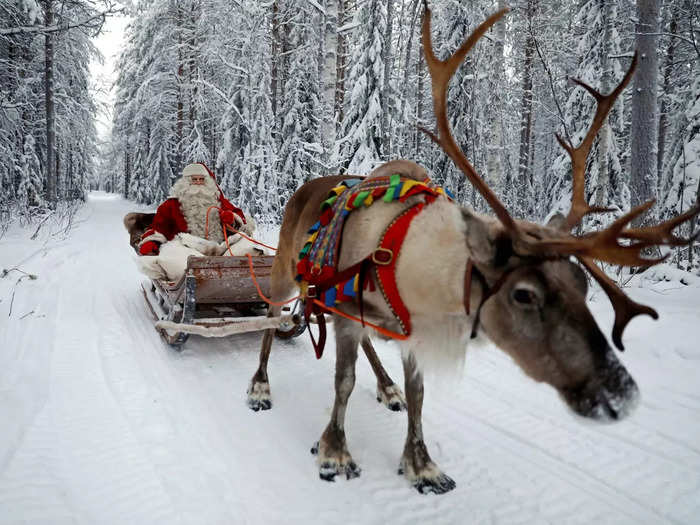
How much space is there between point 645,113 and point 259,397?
8059mm

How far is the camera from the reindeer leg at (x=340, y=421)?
263 cm

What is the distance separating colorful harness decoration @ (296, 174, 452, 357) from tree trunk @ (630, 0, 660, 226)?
6.38 meters

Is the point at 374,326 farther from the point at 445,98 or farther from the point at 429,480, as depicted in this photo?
the point at 445,98

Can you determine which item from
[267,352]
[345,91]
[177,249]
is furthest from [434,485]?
[345,91]

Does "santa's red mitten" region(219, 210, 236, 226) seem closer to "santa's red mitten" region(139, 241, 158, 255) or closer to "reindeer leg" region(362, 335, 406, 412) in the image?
"santa's red mitten" region(139, 241, 158, 255)

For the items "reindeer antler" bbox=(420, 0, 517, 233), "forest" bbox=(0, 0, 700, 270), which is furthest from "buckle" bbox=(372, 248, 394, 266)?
"forest" bbox=(0, 0, 700, 270)

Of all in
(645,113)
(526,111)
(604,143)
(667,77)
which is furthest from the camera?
(667,77)

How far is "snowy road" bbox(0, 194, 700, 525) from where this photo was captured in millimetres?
2291

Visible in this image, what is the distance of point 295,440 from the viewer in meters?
3.01

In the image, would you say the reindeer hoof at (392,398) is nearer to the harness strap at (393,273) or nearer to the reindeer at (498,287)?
the reindeer at (498,287)

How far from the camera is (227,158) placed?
62.3 ft

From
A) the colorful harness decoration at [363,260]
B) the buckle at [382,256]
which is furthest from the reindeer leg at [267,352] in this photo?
the buckle at [382,256]

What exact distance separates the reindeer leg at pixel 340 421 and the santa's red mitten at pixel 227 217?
3.64m

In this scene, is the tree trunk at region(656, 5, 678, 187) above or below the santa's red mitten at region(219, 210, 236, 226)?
above
